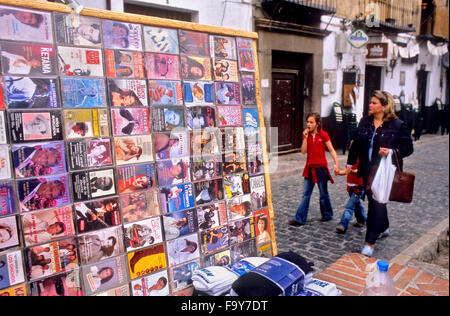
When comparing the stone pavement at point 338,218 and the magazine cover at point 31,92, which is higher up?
the magazine cover at point 31,92

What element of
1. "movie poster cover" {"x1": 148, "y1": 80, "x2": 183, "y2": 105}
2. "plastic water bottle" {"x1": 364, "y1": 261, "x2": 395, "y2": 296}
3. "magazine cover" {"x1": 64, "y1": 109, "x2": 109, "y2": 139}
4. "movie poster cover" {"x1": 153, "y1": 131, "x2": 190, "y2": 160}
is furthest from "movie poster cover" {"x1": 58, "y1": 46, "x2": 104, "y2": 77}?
"plastic water bottle" {"x1": 364, "y1": 261, "x2": 395, "y2": 296}

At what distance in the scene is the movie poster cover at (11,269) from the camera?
5.98 ft

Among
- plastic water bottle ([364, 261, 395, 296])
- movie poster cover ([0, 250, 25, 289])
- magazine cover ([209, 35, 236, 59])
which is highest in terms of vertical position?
magazine cover ([209, 35, 236, 59])

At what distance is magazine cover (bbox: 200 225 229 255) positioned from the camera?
2504mm

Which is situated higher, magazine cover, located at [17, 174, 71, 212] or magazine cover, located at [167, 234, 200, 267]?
magazine cover, located at [17, 174, 71, 212]

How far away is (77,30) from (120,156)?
28.7 inches

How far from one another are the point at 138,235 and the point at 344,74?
10914 millimetres

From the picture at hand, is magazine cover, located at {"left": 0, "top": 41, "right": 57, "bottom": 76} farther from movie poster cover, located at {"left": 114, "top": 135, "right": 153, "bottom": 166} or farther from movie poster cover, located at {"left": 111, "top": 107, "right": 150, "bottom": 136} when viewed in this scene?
movie poster cover, located at {"left": 114, "top": 135, "right": 153, "bottom": 166}

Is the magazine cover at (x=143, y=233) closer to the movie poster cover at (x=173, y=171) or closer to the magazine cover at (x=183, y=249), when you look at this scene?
the magazine cover at (x=183, y=249)

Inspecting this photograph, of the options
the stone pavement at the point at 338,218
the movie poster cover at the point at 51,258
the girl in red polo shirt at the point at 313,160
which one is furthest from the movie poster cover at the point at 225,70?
the girl in red polo shirt at the point at 313,160

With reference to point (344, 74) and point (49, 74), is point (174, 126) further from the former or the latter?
point (344, 74)

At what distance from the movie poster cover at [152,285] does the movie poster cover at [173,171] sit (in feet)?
1.82

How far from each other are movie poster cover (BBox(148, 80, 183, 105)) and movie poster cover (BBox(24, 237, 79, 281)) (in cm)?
95
